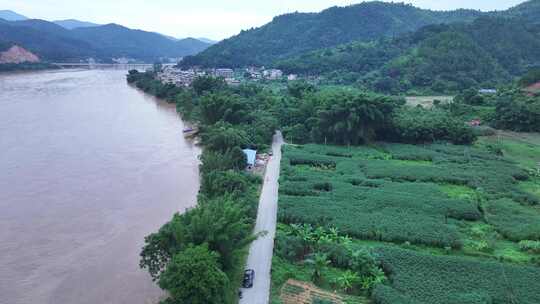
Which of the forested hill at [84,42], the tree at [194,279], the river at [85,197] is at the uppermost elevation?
the forested hill at [84,42]

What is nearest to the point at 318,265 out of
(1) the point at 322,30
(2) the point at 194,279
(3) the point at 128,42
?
(2) the point at 194,279

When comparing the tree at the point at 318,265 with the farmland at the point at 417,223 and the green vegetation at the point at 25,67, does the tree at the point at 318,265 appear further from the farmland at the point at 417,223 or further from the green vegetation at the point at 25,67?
the green vegetation at the point at 25,67

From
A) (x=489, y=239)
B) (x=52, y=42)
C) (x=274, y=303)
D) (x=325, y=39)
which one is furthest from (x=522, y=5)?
(x=52, y=42)

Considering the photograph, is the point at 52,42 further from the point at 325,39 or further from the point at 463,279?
the point at 463,279

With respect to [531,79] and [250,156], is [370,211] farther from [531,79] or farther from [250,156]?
[531,79]

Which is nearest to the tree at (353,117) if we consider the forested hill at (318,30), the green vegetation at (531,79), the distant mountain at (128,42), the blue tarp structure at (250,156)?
the blue tarp structure at (250,156)

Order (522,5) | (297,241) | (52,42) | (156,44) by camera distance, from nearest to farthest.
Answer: (297,241)
(522,5)
(52,42)
(156,44)

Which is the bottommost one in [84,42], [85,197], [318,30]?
[85,197]
